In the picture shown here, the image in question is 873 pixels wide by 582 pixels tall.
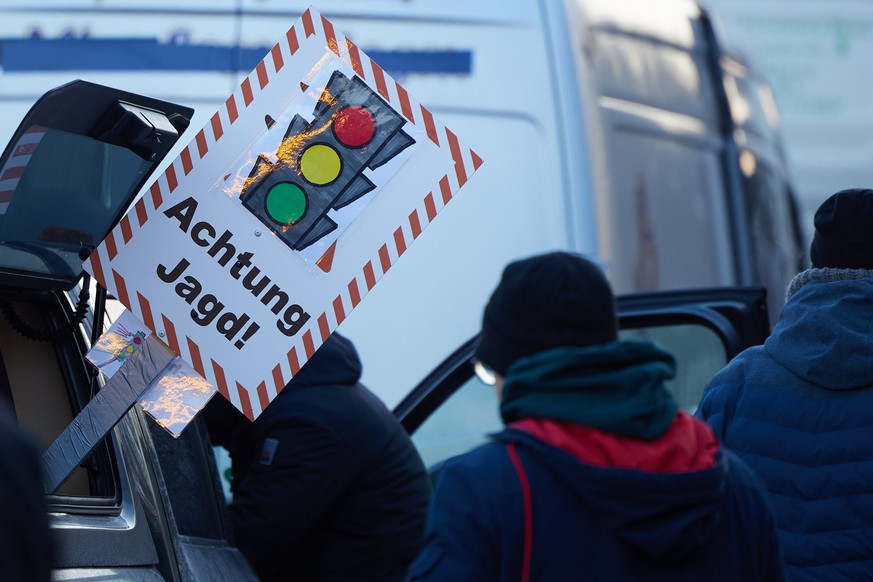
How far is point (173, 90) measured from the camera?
5902mm

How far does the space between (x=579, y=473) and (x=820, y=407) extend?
944 mm

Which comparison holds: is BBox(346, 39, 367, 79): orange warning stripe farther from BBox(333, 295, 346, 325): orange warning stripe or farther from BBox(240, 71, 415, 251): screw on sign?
BBox(333, 295, 346, 325): orange warning stripe

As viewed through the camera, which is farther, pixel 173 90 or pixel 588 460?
pixel 173 90

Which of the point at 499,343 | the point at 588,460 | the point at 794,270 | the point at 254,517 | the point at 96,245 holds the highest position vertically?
→ the point at 96,245

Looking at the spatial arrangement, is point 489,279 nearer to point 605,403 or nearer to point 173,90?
point 173,90

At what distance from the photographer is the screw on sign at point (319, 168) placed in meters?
2.53

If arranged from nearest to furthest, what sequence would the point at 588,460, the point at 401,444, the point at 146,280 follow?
the point at 588,460, the point at 146,280, the point at 401,444

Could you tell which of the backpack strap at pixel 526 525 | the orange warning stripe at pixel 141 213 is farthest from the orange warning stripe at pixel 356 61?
the backpack strap at pixel 526 525

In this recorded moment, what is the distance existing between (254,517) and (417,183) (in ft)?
Result: 4.93

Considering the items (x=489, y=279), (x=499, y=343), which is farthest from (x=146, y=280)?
(x=489, y=279)

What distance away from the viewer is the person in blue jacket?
2.68m

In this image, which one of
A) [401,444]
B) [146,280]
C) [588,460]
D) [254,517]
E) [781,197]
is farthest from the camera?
[781,197]

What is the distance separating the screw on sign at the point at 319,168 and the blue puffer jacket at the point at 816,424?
3.02ft

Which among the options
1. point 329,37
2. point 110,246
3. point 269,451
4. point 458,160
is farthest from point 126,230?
point 269,451
